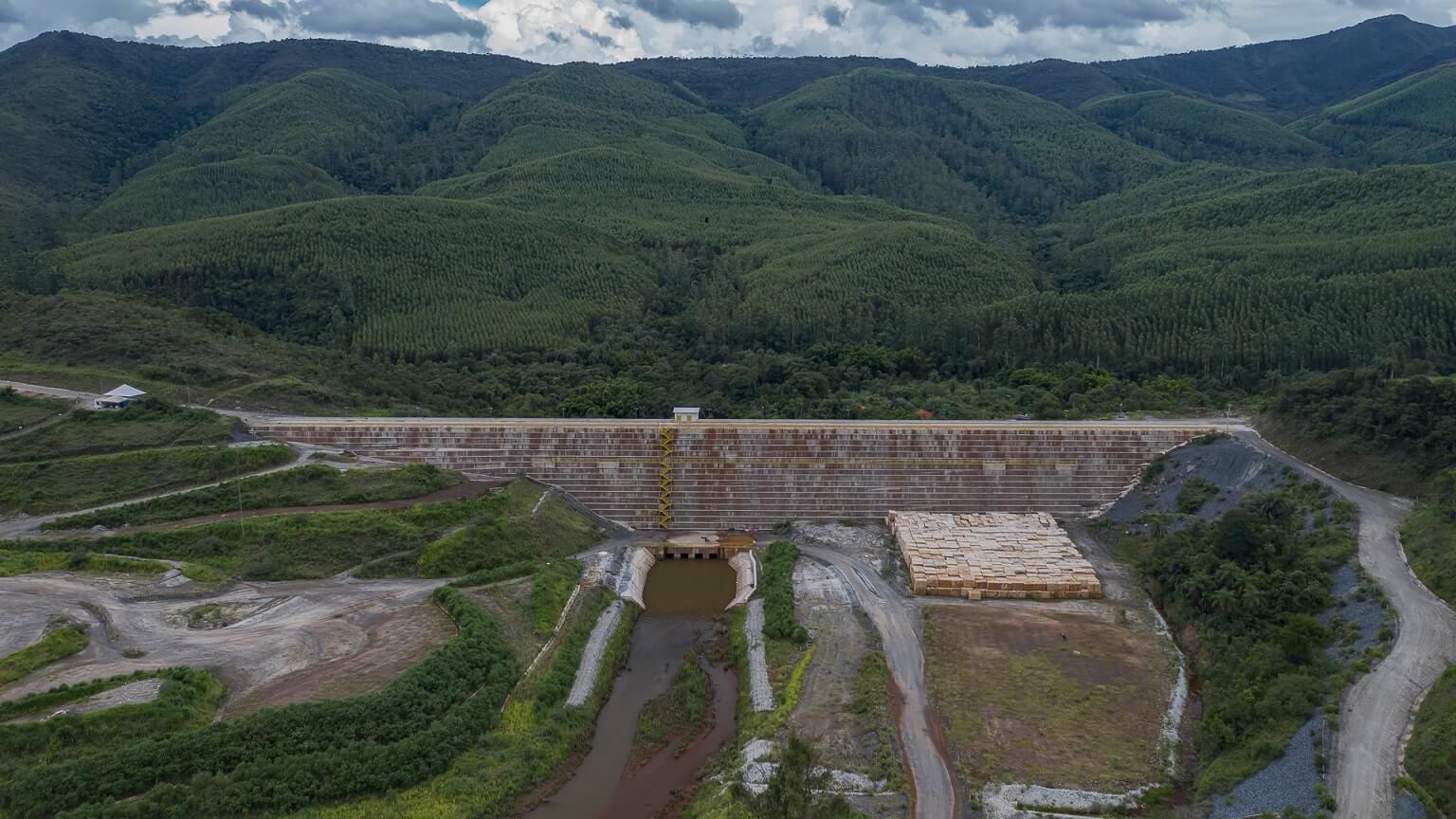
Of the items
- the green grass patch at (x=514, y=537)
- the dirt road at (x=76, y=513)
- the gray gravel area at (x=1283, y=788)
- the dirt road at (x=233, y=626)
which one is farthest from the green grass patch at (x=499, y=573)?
the gray gravel area at (x=1283, y=788)

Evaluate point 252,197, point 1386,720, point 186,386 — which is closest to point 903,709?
point 1386,720

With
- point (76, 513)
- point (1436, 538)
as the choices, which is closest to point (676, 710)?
point (1436, 538)

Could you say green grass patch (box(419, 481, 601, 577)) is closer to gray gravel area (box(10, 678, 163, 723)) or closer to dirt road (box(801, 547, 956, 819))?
dirt road (box(801, 547, 956, 819))

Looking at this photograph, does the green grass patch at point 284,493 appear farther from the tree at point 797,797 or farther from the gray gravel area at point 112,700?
the tree at point 797,797

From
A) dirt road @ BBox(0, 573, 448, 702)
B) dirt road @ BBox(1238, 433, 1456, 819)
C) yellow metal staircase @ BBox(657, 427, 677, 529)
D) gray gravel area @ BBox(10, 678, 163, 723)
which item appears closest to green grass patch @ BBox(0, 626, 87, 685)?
dirt road @ BBox(0, 573, 448, 702)

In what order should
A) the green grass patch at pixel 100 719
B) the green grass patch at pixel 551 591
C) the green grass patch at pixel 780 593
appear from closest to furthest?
the green grass patch at pixel 100 719, the green grass patch at pixel 780 593, the green grass patch at pixel 551 591

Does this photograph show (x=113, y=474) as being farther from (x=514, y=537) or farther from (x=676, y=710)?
(x=676, y=710)
